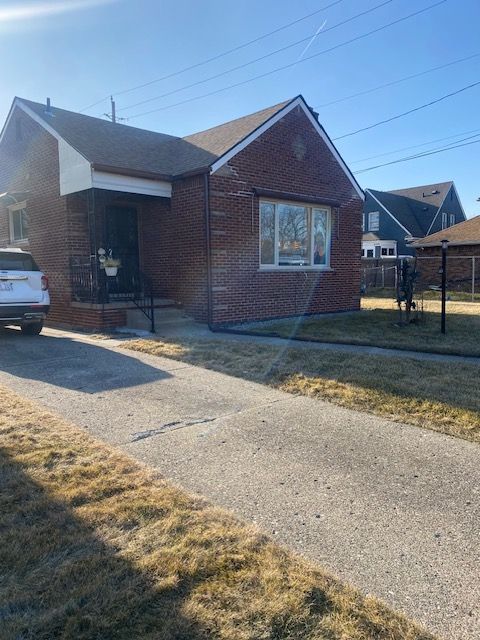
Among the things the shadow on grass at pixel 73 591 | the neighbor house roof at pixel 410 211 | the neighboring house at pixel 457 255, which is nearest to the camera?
the shadow on grass at pixel 73 591

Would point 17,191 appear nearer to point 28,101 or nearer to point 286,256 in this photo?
point 28,101

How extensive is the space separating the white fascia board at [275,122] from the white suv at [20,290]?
13.8 feet

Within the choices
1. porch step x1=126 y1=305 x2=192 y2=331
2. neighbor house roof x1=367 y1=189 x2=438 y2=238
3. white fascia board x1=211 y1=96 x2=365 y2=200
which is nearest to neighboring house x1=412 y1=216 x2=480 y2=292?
white fascia board x1=211 y1=96 x2=365 y2=200

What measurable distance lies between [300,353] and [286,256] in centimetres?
497

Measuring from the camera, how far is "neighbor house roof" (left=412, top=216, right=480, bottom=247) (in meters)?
23.9

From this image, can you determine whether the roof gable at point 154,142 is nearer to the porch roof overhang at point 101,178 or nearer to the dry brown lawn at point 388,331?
the porch roof overhang at point 101,178

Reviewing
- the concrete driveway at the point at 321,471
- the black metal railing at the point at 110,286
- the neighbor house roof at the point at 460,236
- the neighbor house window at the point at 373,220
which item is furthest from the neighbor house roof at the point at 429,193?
the concrete driveway at the point at 321,471

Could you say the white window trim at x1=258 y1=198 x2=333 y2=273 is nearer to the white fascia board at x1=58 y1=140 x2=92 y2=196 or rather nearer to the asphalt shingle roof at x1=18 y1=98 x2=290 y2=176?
the asphalt shingle roof at x1=18 y1=98 x2=290 y2=176

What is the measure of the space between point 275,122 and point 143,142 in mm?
4047

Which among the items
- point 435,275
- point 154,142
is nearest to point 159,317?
point 154,142

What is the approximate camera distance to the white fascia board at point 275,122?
34.6ft

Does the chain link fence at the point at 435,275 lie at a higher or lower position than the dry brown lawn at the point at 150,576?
higher

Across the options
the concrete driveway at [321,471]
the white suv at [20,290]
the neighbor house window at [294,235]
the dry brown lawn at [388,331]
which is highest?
the neighbor house window at [294,235]

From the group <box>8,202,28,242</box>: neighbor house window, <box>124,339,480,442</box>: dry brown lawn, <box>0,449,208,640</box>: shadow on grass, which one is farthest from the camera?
<box>8,202,28,242</box>: neighbor house window
